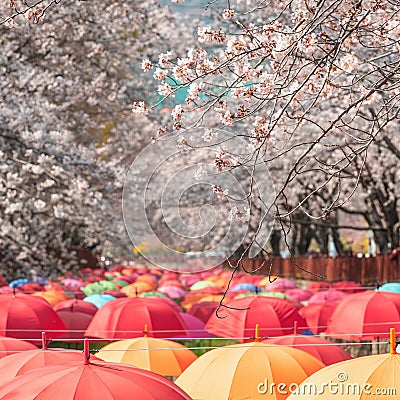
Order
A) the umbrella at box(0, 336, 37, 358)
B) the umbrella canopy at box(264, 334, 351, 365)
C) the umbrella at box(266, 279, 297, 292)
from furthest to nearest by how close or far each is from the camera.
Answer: the umbrella at box(266, 279, 297, 292) < the umbrella canopy at box(264, 334, 351, 365) < the umbrella at box(0, 336, 37, 358)

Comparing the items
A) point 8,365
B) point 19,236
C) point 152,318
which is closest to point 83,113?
point 19,236

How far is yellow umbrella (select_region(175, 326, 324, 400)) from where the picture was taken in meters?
8.42

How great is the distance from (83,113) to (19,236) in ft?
18.6

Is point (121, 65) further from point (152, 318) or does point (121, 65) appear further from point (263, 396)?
point (263, 396)

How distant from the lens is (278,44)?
258 inches

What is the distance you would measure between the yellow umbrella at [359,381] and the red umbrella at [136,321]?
21.8 ft

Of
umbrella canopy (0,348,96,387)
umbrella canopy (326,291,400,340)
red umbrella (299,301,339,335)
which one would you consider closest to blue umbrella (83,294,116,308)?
red umbrella (299,301,339,335)

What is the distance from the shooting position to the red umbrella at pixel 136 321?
1378cm

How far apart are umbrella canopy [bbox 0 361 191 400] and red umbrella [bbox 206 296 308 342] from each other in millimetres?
8256

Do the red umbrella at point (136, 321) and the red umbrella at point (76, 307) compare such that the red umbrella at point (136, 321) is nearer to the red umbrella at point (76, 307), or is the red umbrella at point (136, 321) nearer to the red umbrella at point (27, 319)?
the red umbrella at point (27, 319)

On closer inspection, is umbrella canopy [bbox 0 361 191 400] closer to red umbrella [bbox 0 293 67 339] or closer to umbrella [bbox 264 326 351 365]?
umbrella [bbox 264 326 351 365]

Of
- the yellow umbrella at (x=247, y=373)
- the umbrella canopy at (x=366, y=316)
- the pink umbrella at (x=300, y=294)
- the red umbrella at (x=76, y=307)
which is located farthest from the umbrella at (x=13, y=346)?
the pink umbrella at (x=300, y=294)

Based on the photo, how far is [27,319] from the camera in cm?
1369

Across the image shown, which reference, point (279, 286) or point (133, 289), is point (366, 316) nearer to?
point (133, 289)
